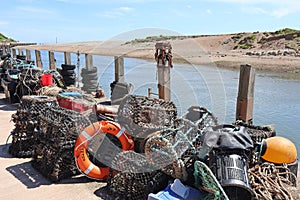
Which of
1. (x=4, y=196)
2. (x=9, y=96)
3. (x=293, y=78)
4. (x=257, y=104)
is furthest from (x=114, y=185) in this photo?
(x=293, y=78)

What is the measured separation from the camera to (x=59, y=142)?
12.4 ft

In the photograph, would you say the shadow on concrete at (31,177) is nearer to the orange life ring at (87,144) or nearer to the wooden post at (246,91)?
the orange life ring at (87,144)

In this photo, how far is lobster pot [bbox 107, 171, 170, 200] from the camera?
3.16 m

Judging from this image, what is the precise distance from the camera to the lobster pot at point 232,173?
2.60 metres

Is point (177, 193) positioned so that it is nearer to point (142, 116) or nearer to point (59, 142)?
point (142, 116)

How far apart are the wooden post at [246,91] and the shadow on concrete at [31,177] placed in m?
2.76

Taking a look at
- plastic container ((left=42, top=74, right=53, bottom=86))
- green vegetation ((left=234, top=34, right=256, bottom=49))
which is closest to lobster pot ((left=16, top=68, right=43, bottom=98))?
plastic container ((left=42, top=74, right=53, bottom=86))

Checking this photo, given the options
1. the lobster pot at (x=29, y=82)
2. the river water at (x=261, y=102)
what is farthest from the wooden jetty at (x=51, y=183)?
the lobster pot at (x=29, y=82)

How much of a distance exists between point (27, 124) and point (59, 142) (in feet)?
3.35

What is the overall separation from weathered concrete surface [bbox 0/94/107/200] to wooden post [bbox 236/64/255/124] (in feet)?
8.70

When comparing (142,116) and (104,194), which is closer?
(104,194)

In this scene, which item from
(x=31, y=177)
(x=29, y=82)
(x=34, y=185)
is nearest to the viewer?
(x=34, y=185)

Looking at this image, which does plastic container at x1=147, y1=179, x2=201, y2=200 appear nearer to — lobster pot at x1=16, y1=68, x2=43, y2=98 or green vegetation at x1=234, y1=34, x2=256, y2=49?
lobster pot at x1=16, y1=68, x2=43, y2=98

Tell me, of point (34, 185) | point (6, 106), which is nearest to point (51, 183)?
point (34, 185)
